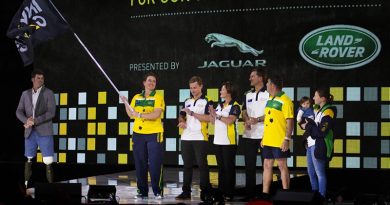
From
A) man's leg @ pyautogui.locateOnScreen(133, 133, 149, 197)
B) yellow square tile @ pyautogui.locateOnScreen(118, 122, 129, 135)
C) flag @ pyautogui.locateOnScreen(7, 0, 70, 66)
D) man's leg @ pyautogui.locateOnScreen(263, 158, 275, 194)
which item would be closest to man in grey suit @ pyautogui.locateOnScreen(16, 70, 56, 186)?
man's leg @ pyautogui.locateOnScreen(133, 133, 149, 197)

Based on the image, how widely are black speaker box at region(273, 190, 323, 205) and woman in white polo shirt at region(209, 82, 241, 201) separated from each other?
259cm

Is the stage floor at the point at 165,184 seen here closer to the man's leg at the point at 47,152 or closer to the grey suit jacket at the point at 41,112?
the man's leg at the point at 47,152

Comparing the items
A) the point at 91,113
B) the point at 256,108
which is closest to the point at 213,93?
the point at 91,113

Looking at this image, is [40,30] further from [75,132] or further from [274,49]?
[274,49]

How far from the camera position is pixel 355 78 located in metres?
12.8

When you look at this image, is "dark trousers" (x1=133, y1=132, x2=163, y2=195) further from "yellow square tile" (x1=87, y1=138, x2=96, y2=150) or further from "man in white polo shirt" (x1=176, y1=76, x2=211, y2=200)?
"yellow square tile" (x1=87, y1=138, x2=96, y2=150)

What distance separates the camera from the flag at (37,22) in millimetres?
11875

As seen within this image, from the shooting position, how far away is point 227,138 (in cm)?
915

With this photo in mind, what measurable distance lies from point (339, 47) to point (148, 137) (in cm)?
507

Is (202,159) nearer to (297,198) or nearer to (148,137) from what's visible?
(148,137)

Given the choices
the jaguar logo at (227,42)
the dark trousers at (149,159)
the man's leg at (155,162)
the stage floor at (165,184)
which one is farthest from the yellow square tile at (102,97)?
the man's leg at (155,162)

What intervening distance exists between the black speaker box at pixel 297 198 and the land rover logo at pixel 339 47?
678 cm

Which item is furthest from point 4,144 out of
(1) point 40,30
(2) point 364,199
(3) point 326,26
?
(2) point 364,199

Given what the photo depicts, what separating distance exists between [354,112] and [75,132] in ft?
18.4
